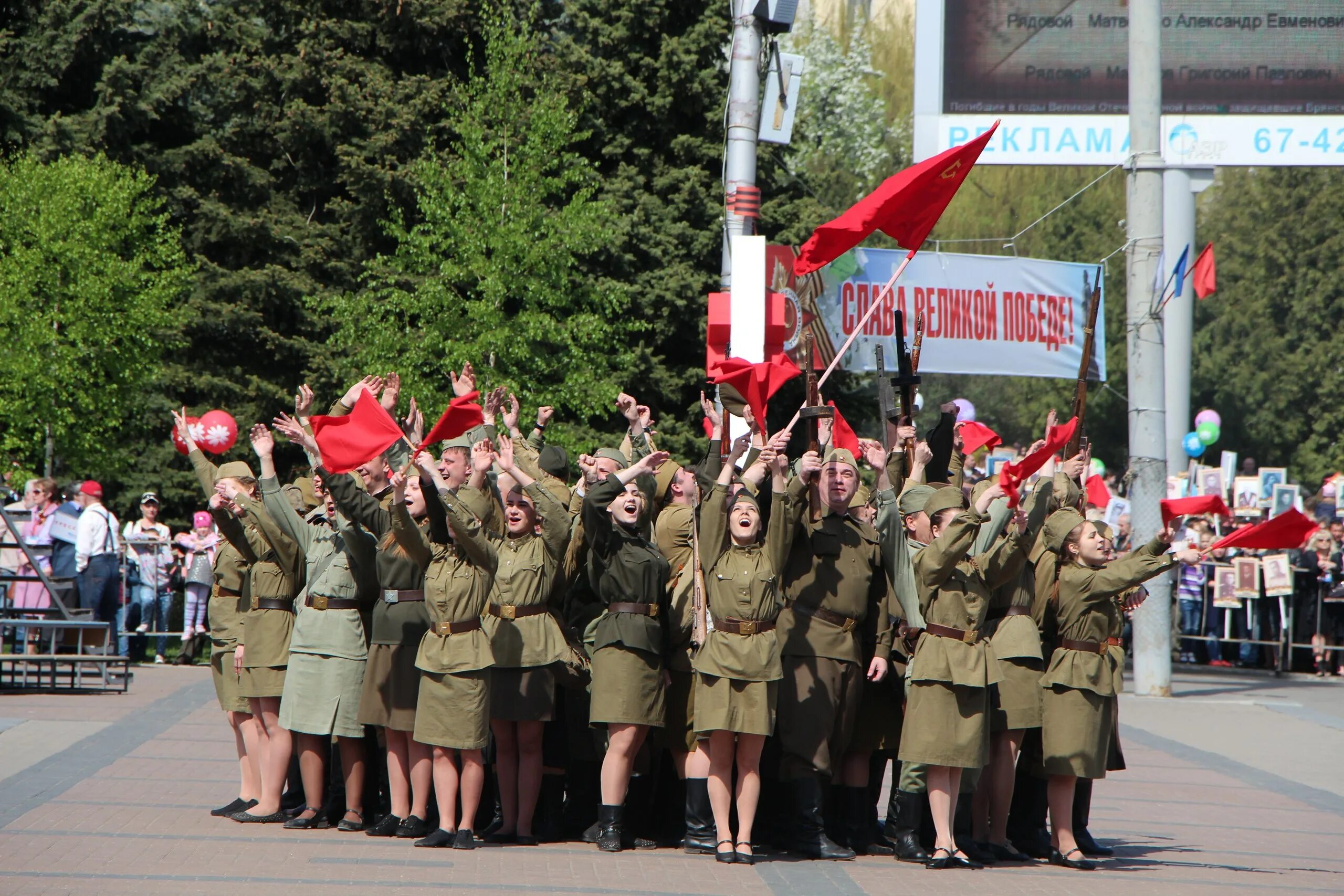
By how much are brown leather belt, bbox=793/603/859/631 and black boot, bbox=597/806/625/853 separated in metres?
1.39

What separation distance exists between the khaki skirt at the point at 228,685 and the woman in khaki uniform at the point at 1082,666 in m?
4.30

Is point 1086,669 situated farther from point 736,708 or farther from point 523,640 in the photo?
point 523,640

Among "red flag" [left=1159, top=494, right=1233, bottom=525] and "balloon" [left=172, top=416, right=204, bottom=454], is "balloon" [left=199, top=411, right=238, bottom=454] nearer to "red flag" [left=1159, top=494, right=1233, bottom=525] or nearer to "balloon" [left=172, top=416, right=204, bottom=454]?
"balloon" [left=172, top=416, right=204, bottom=454]

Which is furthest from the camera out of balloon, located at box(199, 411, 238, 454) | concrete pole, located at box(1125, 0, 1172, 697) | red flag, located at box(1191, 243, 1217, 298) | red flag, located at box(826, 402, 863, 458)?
red flag, located at box(1191, 243, 1217, 298)

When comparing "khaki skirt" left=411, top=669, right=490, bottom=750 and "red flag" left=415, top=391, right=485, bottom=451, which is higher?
"red flag" left=415, top=391, right=485, bottom=451

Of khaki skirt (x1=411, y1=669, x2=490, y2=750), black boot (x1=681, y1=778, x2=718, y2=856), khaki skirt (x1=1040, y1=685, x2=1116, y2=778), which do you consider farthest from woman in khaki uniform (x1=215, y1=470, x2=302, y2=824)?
khaki skirt (x1=1040, y1=685, x2=1116, y2=778)

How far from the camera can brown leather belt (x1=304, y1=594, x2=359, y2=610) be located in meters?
8.46

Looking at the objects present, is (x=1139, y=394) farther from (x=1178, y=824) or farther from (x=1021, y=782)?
(x=1021, y=782)

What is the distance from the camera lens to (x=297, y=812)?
28.7 feet

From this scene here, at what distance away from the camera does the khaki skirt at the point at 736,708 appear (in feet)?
25.6

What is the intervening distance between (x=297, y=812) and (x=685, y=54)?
68.5ft

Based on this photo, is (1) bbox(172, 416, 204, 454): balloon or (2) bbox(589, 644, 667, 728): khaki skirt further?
(1) bbox(172, 416, 204, 454): balloon

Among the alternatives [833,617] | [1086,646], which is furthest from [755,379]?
[1086,646]

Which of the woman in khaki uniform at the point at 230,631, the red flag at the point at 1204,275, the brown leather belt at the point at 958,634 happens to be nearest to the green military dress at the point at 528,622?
the woman in khaki uniform at the point at 230,631
